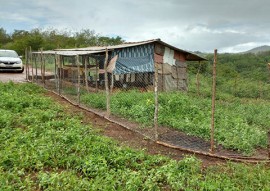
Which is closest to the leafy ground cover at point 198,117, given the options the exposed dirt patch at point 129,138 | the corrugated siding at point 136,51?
the exposed dirt patch at point 129,138

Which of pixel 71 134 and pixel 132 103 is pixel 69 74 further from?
pixel 71 134

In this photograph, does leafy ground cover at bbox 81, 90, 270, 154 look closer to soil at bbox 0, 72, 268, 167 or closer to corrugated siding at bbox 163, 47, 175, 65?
soil at bbox 0, 72, 268, 167

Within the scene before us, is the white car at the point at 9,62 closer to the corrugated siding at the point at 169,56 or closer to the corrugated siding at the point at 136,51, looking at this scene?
the corrugated siding at the point at 136,51

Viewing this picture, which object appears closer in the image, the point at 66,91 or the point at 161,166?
the point at 161,166

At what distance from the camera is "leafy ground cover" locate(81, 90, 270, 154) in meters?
7.01

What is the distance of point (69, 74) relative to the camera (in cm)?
1628

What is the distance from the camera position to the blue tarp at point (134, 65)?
565 inches

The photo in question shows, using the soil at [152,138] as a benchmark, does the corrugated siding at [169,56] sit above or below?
above

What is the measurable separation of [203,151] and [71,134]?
114 inches

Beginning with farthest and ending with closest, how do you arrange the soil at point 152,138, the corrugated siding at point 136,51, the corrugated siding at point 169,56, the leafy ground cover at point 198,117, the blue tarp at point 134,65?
the corrugated siding at point 169,56
the corrugated siding at point 136,51
the blue tarp at point 134,65
the leafy ground cover at point 198,117
the soil at point 152,138

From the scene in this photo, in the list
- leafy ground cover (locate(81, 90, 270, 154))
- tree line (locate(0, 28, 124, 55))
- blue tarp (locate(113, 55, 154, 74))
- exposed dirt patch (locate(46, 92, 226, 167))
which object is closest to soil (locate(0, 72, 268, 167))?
exposed dirt patch (locate(46, 92, 226, 167))

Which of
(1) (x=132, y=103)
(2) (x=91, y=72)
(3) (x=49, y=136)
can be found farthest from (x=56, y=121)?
(2) (x=91, y=72)

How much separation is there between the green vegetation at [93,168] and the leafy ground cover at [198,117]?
1630 mm

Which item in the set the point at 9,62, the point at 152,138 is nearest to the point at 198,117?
the point at 152,138
